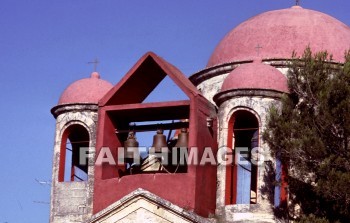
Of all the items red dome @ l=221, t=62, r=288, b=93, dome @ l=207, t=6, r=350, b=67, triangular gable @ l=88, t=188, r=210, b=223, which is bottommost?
triangular gable @ l=88, t=188, r=210, b=223

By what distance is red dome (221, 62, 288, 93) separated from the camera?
24.1m

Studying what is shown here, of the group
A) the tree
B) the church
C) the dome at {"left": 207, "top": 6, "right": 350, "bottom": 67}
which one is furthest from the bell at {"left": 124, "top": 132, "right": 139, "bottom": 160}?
the dome at {"left": 207, "top": 6, "right": 350, "bottom": 67}

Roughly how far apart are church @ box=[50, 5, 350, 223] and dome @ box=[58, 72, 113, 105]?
28 mm

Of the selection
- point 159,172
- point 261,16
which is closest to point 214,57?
point 261,16

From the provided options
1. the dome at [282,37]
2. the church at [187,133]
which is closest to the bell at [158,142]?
the church at [187,133]

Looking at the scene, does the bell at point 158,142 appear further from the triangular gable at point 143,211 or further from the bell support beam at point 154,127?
the triangular gable at point 143,211

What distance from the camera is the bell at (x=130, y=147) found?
2472cm

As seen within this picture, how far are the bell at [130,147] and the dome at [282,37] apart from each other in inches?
132

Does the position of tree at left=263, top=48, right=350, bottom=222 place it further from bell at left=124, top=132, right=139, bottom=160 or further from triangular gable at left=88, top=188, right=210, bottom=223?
bell at left=124, top=132, right=139, bottom=160

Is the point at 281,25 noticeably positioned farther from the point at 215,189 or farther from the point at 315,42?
the point at 215,189

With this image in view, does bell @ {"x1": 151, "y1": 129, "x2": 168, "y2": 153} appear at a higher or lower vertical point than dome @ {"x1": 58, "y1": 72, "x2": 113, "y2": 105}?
lower

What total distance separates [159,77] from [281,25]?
141 inches

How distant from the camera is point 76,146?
87.8 ft

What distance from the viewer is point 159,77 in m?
25.5
